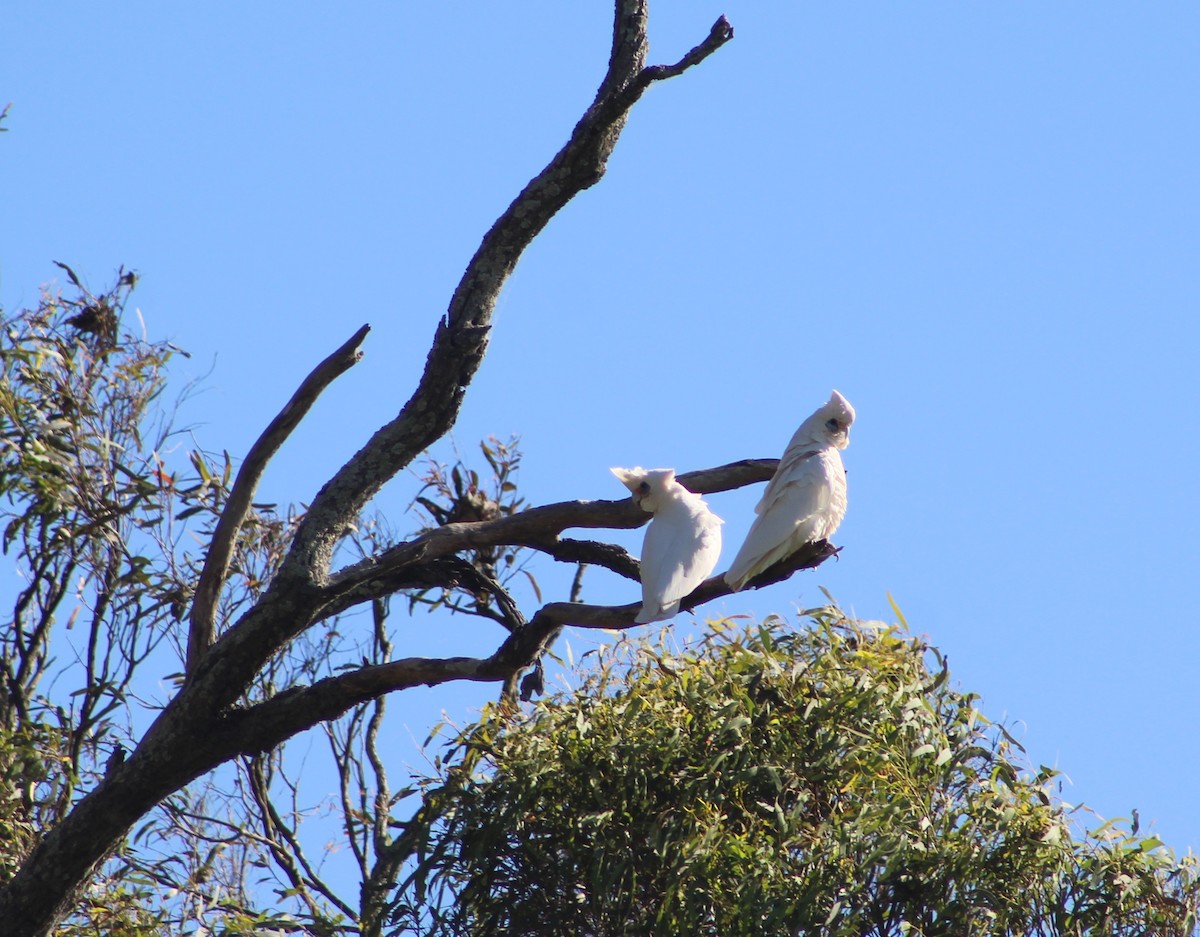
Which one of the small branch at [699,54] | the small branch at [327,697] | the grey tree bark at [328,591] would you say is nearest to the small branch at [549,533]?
the grey tree bark at [328,591]

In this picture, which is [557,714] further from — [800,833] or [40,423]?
[40,423]

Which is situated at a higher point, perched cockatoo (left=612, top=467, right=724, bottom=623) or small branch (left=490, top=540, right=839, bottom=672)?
perched cockatoo (left=612, top=467, right=724, bottom=623)

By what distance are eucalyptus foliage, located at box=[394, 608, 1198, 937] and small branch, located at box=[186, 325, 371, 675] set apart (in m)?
0.69

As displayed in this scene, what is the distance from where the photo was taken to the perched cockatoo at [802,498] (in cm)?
362

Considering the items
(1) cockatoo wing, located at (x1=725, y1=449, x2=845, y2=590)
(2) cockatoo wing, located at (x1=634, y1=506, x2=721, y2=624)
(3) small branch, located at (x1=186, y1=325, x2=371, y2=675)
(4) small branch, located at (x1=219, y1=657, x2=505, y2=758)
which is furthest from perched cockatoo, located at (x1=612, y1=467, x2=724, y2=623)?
(3) small branch, located at (x1=186, y1=325, x2=371, y2=675)

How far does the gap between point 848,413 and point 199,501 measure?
2214 mm

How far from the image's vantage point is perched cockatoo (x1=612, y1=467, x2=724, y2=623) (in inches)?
142

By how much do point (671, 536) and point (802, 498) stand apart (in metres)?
0.37

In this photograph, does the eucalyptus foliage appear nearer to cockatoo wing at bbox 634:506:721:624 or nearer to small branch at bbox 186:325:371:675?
cockatoo wing at bbox 634:506:721:624

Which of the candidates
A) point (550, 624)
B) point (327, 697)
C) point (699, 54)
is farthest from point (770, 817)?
point (699, 54)

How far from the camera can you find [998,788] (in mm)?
3061

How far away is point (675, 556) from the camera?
3.74 m

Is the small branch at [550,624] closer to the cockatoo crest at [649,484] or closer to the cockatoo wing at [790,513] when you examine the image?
the cockatoo wing at [790,513]

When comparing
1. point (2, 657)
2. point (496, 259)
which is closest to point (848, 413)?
point (496, 259)
